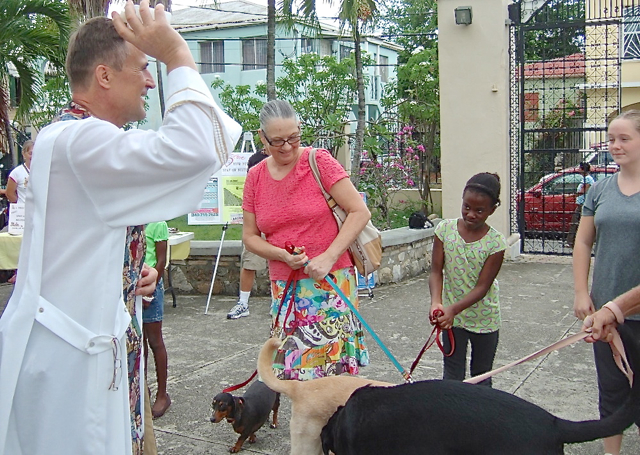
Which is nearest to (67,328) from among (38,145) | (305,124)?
(38,145)

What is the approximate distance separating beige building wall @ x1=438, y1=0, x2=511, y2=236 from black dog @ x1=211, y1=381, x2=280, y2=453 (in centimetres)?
668

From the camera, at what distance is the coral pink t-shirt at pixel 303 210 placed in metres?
3.47

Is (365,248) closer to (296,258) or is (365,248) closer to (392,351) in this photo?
(296,258)

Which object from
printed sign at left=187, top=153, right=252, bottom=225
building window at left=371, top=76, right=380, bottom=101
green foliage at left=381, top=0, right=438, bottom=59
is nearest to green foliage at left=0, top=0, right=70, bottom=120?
printed sign at left=187, top=153, right=252, bottom=225

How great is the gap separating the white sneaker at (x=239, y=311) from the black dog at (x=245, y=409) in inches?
122

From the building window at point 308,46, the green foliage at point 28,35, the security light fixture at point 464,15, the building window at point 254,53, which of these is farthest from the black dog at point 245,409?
the building window at point 254,53

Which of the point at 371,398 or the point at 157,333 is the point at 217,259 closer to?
the point at 157,333

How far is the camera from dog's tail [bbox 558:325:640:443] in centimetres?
246

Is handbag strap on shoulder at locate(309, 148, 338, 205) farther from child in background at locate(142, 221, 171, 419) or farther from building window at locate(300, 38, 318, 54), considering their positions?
building window at locate(300, 38, 318, 54)

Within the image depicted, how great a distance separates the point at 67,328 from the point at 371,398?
1371 millimetres

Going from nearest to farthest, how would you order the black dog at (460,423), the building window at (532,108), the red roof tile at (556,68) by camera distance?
1. the black dog at (460,423)
2. the red roof tile at (556,68)
3. the building window at (532,108)

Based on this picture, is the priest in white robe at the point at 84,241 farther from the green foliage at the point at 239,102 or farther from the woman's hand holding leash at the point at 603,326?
the green foliage at the point at 239,102

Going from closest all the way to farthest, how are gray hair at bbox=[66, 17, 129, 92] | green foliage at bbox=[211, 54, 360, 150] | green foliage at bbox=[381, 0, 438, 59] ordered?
Answer: gray hair at bbox=[66, 17, 129, 92] < green foliage at bbox=[211, 54, 360, 150] < green foliage at bbox=[381, 0, 438, 59]

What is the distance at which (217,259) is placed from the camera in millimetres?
8039
